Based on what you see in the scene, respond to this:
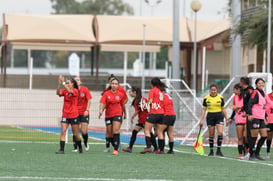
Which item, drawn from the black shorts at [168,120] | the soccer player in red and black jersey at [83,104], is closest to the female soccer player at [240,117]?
the black shorts at [168,120]

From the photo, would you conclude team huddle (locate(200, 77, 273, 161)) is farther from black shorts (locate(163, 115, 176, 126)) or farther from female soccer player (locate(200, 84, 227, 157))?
black shorts (locate(163, 115, 176, 126))

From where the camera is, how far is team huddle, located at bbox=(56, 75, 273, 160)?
1797 centimetres

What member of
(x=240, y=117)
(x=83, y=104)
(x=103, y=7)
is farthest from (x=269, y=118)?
(x=103, y=7)

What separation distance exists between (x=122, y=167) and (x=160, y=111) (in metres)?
4.91

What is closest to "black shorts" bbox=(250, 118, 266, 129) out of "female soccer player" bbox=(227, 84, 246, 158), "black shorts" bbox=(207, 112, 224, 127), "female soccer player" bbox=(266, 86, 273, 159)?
"female soccer player" bbox=(227, 84, 246, 158)

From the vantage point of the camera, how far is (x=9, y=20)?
50844 millimetres

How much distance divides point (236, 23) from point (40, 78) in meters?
16.4

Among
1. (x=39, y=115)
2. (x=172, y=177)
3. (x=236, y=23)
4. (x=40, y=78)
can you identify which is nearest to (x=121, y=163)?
(x=172, y=177)

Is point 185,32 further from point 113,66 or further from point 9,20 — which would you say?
point 113,66

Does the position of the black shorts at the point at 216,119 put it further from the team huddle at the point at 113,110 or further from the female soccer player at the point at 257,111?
the female soccer player at the point at 257,111

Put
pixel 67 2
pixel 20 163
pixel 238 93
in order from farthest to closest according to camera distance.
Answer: pixel 67 2, pixel 238 93, pixel 20 163

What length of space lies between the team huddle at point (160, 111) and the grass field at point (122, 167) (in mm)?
666

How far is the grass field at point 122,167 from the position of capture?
13.0 metres

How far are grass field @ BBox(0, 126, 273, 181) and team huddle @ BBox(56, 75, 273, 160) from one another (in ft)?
2.18
